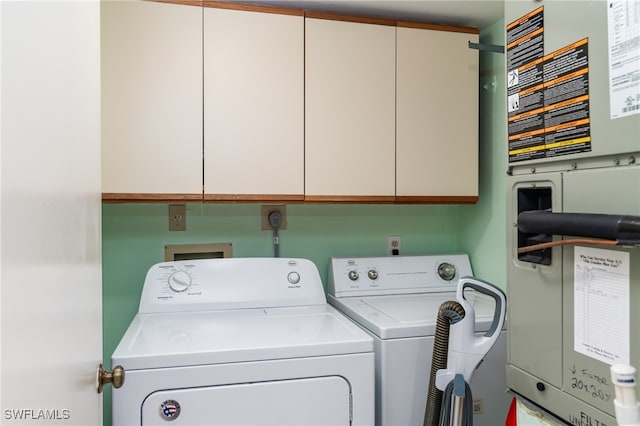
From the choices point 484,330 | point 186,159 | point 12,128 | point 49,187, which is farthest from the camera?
point 186,159

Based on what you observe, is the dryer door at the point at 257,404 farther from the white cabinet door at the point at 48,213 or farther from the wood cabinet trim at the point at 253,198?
the wood cabinet trim at the point at 253,198

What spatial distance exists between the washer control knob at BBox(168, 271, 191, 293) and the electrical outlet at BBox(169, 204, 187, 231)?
0.89ft

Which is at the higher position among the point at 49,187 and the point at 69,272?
the point at 49,187

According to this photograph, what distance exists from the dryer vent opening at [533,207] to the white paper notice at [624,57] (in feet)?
0.64

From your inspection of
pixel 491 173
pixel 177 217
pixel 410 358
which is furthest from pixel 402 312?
pixel 177 217

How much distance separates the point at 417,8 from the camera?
6.53 feet

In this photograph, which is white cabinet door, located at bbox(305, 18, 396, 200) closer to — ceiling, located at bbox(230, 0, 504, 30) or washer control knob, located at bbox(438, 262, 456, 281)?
ceiling, located at bbox(230, 0, 504, 30)

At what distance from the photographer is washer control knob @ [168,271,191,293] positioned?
1.92 m

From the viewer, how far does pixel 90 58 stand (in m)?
0.91

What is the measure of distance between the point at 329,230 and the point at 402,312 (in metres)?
0.67

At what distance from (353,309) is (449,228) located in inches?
36.1

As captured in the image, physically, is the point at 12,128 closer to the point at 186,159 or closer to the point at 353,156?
the point at 186,159

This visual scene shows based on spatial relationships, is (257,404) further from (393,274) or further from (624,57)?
(624,57)

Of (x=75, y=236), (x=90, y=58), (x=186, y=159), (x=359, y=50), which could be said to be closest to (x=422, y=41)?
(x=359, y=50)
